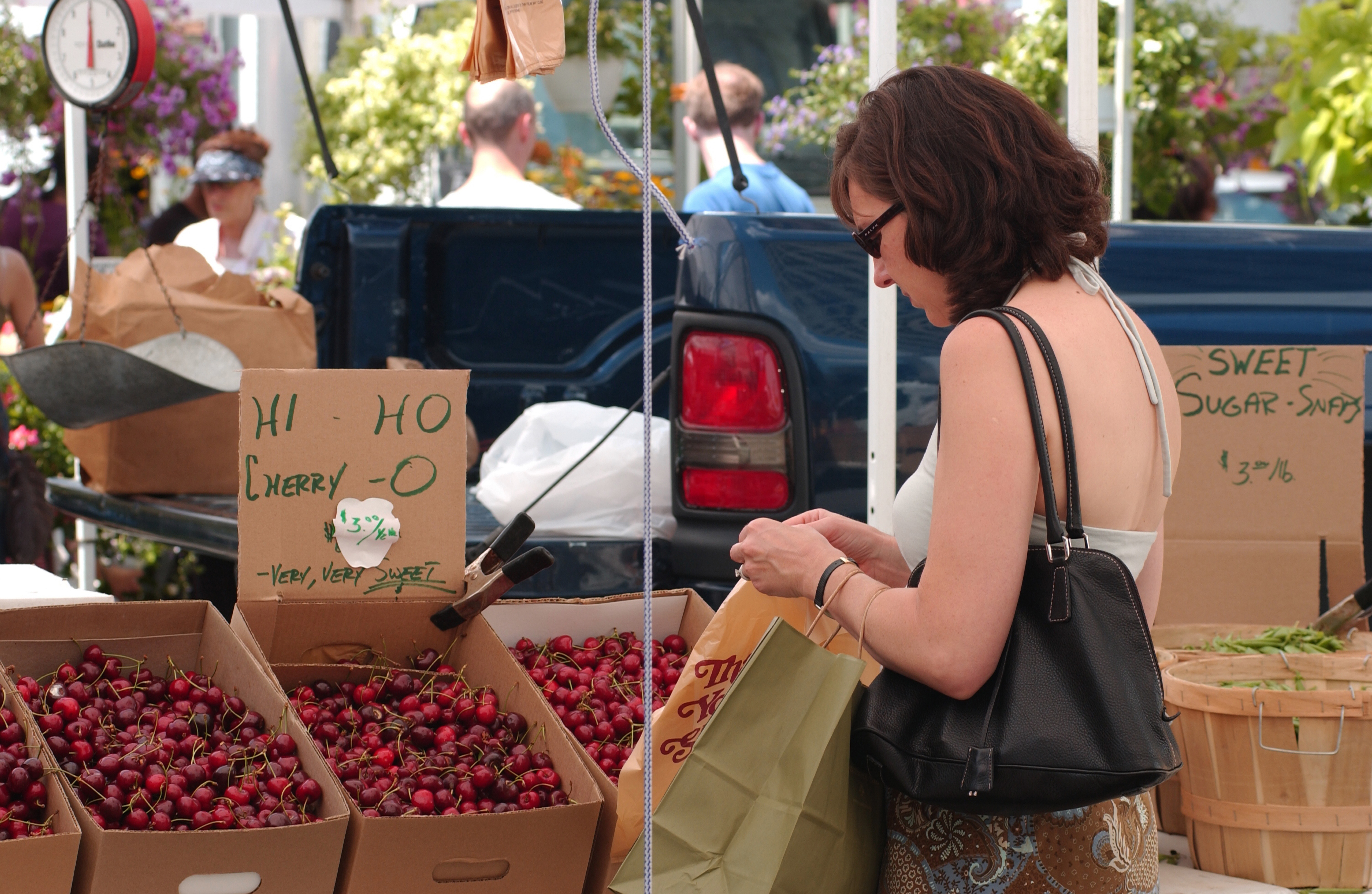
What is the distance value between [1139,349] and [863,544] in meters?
0.48

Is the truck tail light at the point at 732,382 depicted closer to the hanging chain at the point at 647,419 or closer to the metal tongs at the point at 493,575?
the metal tongs at the point at 493,575

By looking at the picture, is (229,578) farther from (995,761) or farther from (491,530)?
(995,761)

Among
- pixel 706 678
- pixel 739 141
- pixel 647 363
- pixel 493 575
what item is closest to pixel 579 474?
pixel 493 575

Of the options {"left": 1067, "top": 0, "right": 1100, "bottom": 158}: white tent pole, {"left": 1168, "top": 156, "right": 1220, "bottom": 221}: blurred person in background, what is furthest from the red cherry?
{"left": 1168, "top": 156, "right": 1220, "bottom": 221}: blurred person in background

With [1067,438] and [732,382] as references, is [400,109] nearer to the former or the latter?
[732,382]

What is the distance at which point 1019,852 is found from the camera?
1510 mm

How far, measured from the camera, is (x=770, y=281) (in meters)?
2.84

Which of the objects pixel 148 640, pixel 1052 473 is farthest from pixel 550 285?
pixel 1052 473

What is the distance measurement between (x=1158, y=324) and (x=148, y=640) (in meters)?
2.19

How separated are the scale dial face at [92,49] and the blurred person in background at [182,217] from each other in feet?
8.80

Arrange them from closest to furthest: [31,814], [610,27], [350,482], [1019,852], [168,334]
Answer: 1. [1019,852]
2. [31,814]
3. [350,482]
4. [168,334]
5. [610,27]

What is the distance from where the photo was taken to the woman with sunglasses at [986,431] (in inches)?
55.7

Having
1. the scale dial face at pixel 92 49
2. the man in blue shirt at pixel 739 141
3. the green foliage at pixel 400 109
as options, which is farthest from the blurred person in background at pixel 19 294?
the green foliage at pixel 400 109

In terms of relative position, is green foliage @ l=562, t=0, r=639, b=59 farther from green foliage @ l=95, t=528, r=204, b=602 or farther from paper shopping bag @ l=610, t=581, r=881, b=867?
paper shopping bag @ l=610, t=581, r=881, b=867
